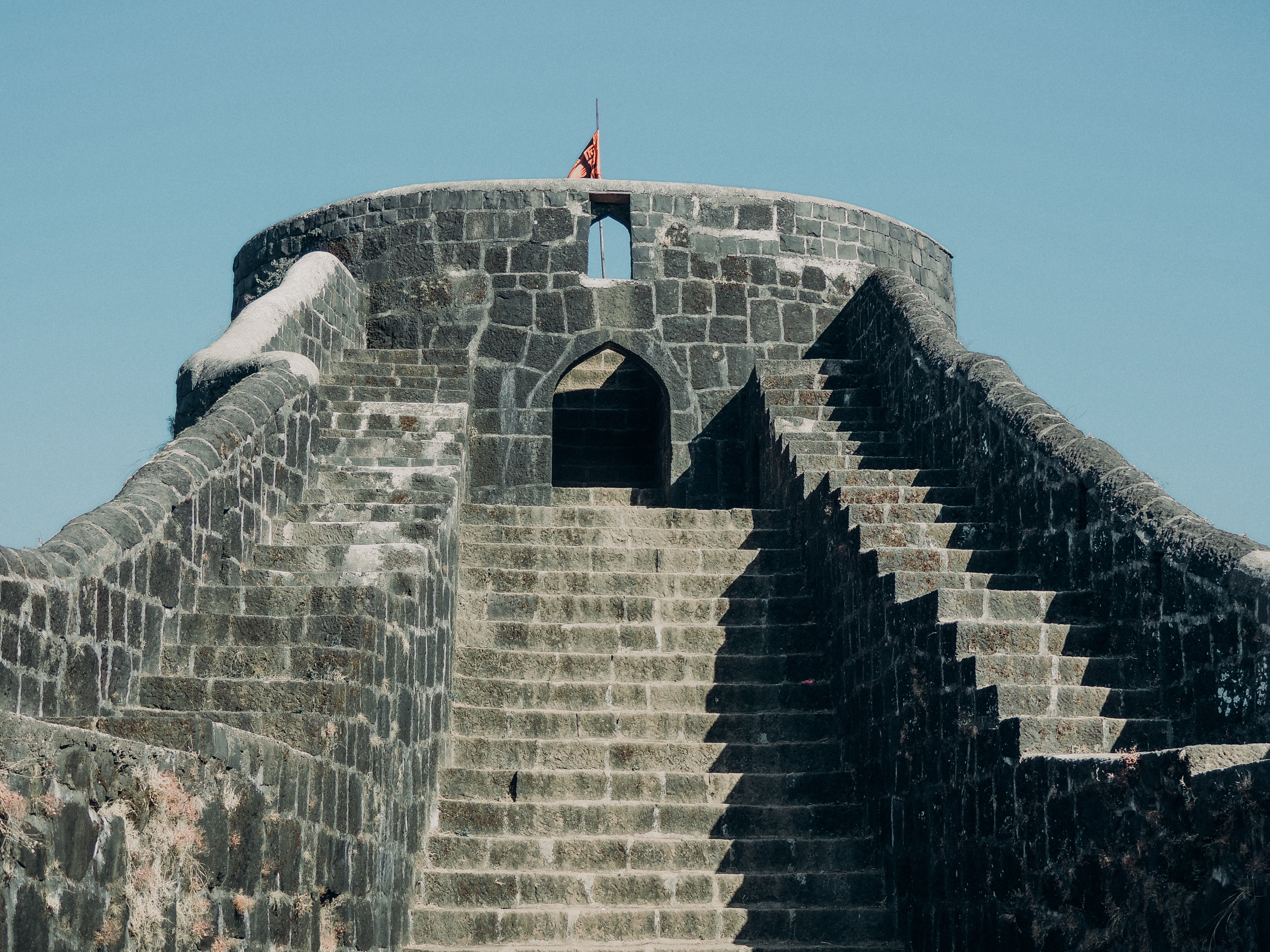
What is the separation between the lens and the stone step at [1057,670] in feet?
22.6

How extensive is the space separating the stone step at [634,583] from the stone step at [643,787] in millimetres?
1492

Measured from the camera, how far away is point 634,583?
380 inches

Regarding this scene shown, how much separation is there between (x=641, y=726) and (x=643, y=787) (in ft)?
1.59

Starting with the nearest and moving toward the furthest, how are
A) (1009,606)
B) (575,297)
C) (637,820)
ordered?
(1009,606)
(637,820)
(575,297)

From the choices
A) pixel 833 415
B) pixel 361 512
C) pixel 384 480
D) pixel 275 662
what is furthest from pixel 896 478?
pixel 275 662

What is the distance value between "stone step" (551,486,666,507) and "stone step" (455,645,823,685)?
1830 mm

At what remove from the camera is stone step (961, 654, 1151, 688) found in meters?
6.89

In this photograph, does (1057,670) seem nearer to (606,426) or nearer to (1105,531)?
(1105,531)

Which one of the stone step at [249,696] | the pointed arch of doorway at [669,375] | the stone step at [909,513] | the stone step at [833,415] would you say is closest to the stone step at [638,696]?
the stone step at [909,513]

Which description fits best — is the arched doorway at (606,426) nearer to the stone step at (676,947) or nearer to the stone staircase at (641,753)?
the stone staircase at (641,753)

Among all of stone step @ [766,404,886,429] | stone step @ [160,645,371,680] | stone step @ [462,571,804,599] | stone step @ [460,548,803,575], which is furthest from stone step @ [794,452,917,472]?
stone step @ [160,645,371,680]

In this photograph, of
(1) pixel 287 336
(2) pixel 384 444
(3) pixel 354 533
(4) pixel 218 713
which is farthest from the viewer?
(1) pixel 287 336

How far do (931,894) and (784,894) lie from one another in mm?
899

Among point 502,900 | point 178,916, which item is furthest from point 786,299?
point 178,916
